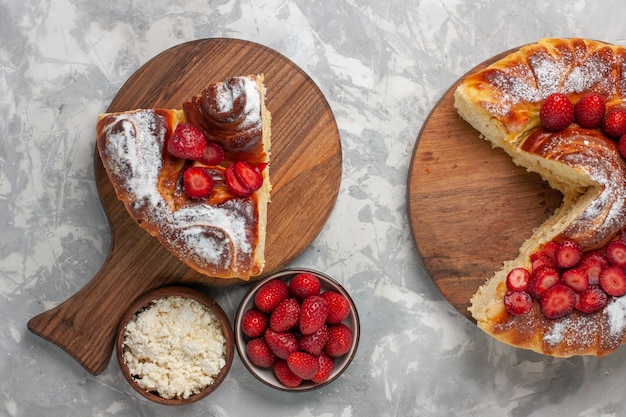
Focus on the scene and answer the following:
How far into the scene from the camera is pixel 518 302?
3748 mm

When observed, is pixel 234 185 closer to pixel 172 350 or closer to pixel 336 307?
pixel 336 307

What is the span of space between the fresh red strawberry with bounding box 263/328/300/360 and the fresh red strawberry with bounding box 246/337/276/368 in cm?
4

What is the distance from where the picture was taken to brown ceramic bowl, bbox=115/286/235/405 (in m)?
3.84

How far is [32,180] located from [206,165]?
1215 millimetres

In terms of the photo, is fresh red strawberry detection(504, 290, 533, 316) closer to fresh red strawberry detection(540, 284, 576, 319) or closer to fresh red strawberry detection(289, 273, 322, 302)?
fresh red strawberry detection(540, 284, 576, 319)

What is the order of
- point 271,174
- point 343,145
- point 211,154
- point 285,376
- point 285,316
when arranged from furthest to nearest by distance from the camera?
point 343,145 → point 271,174 → point 285,376 → point 285,316 → point 211,154

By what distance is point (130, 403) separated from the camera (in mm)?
4199

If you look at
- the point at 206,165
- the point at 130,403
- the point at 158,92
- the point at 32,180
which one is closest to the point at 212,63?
the point at 158,92

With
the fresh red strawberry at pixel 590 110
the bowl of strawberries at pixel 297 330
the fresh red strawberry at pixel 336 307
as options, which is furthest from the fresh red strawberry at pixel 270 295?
the fresh red strawberry at pixel 590 110

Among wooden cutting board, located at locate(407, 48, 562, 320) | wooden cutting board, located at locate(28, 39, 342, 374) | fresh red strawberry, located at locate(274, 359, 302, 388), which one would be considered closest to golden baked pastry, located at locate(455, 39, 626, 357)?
wooden cutting board, located at locate(407, 48, 562, 320)

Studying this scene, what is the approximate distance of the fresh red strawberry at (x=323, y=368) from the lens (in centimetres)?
384

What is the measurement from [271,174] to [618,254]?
194 cm

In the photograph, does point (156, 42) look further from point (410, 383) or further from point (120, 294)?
point (410, 383)

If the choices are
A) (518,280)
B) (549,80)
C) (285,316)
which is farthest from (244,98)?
(518,280)
